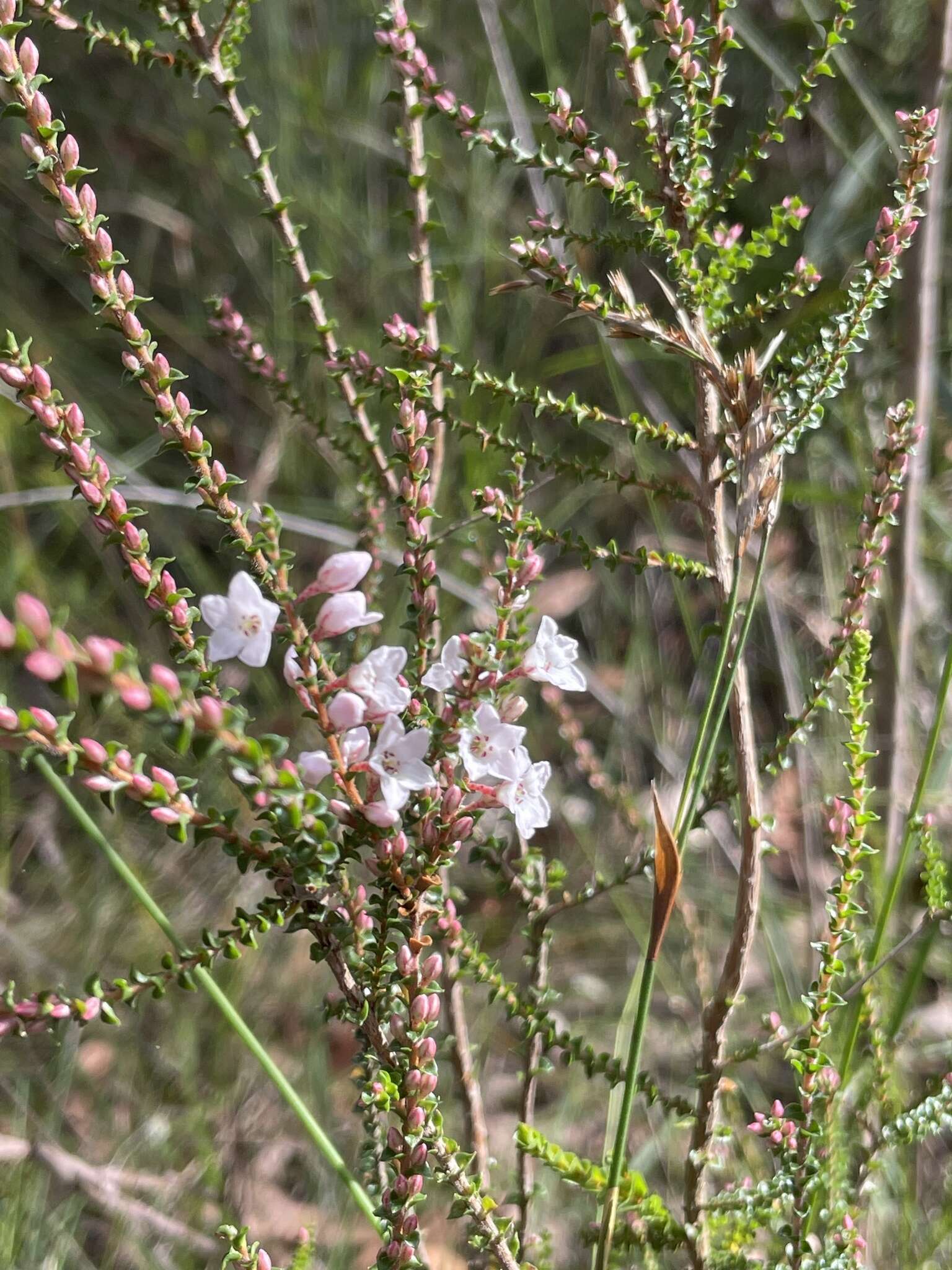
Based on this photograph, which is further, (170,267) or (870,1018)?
(170,267)

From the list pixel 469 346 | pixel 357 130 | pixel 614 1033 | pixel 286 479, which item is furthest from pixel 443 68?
pixel 614 1033

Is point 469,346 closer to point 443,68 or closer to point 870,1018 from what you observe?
point 443,68

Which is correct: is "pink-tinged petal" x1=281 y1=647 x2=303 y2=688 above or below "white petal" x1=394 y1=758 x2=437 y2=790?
above

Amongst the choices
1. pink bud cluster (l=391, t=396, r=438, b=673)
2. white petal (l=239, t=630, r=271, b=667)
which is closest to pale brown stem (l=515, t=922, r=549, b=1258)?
pink bud cluster (l=391, t=396, r=438, b=673)

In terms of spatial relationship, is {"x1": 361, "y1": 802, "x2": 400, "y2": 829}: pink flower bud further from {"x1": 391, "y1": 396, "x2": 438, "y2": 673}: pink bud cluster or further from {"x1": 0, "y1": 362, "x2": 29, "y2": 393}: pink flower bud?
{"x1": 0, "y1": 362, "x2": 29, "y2": 393}: pink flower bud

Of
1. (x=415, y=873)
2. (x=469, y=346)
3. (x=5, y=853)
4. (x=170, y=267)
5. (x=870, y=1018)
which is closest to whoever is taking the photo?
(x=415, y=873)

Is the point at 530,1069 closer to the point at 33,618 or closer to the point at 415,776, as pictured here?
the point at 415,776

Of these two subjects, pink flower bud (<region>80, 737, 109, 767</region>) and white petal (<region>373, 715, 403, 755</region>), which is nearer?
pink flower bud (<region>80, 737, 109, 767</region>)
